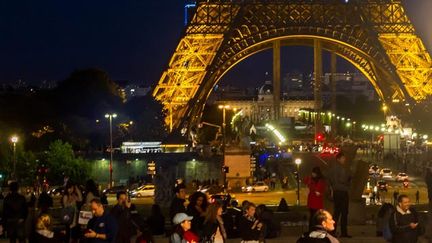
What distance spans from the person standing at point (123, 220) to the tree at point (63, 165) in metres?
40.8

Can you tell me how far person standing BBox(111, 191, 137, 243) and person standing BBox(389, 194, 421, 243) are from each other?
402cm

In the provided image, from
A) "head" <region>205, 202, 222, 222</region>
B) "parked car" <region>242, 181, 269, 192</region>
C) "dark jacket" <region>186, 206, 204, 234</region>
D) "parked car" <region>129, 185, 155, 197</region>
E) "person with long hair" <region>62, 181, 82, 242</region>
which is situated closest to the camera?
"head" <region>205, 202, 222, 222</region>

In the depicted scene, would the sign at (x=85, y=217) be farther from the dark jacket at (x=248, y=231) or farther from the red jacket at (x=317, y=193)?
the red jacket at (x=317, y=193)

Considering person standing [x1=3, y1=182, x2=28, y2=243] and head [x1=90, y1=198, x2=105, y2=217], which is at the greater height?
head [x1=90, y1=198, x2=105, y2=217]

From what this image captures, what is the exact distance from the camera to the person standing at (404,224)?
12656mm

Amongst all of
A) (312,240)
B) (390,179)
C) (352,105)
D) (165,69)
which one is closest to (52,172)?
(165,69)

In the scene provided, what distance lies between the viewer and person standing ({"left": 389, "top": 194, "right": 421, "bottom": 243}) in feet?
41.5

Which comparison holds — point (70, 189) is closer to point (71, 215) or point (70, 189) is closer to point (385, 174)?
point (71, 215)

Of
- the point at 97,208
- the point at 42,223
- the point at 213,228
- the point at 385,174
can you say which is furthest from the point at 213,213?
the point at 385,174

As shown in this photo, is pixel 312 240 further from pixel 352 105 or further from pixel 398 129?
pixel 352 105

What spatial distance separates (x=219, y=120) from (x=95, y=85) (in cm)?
4305

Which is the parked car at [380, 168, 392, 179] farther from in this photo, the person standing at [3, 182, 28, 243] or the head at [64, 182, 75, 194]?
the person standing at [3, 182, 28, 243]

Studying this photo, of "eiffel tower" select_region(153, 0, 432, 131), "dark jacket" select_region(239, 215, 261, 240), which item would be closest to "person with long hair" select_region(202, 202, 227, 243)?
"dark jacket" select_region(239, 215, 261, 240)

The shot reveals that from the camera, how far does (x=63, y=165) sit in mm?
55469
